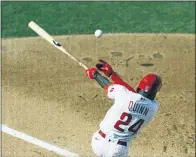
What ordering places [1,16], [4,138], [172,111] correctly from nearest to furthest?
[4,138]
[172,111]
[1,16]

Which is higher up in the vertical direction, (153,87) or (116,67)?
(153,87)

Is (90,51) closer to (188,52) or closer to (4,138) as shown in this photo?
(188,52)

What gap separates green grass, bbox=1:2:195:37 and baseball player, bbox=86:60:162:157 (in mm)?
6732

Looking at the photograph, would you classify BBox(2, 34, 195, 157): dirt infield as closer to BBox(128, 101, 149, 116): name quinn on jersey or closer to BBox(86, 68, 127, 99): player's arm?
BBox(86, 68, 127, 99): player's arm

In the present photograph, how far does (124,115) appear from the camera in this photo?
25.0ft

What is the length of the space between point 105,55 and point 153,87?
558cm

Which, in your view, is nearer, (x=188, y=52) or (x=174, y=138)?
(x=174, y=138)

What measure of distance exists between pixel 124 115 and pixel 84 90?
399cm

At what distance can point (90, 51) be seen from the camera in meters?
13.2

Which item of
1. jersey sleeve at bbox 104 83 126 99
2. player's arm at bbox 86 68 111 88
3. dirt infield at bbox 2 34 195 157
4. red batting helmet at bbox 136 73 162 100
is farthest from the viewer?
dirt infield at bbox 2 34 195 157

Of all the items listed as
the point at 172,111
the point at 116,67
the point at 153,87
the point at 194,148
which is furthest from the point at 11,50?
the point at 153,87

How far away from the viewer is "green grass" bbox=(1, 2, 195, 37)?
14.5 metres

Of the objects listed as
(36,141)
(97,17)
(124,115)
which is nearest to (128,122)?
(124,115)

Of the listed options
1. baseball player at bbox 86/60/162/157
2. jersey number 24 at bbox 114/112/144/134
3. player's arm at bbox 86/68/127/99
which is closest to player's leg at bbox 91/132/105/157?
baseball player at bbox 86/60/162/157
